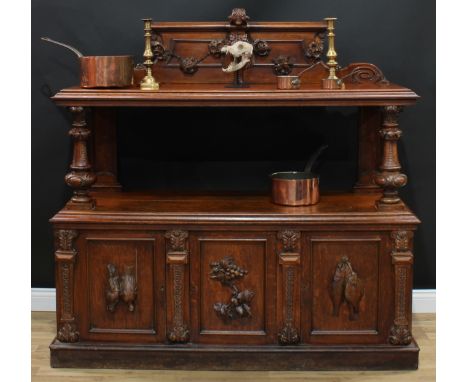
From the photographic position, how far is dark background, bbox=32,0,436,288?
477cm

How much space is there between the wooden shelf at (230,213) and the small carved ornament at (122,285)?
0.23 metres

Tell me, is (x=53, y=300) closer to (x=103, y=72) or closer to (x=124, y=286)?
(x=124, y=286)

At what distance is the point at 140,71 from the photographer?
457 cm

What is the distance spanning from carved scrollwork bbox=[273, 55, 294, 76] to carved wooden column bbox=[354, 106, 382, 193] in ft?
1.48

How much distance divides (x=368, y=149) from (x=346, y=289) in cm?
88

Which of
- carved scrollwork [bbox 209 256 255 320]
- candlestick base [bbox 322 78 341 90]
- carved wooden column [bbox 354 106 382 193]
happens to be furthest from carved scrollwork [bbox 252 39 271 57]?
carved scrollwork [bbox 209 256 255 320]

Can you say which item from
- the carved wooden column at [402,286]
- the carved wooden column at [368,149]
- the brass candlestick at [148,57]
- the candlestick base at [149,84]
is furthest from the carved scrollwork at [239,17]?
the carved wooden column at [402,286]

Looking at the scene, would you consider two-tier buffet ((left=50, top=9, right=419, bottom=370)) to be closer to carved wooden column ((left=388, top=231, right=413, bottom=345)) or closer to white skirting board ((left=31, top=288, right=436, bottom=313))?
carved wooden column ((left=388, top=231, right=413, bottom=345))

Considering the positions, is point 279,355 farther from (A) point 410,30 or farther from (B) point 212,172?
(A) point 410,30

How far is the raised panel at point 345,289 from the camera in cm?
420

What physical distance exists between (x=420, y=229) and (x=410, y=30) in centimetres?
107

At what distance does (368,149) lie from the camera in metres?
4.73

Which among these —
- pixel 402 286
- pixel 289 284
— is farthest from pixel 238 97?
pixel 402 286

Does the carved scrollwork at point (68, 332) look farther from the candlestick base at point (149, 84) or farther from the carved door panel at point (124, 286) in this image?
the candlestick base at point (149, 84)
